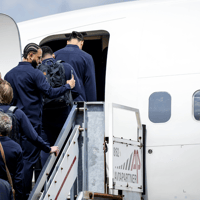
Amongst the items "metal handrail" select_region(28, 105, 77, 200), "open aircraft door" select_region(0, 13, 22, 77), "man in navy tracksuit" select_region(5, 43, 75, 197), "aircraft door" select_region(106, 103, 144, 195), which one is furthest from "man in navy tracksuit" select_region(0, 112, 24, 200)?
"open aircraft door" select_region(0, 13, 22, 77)

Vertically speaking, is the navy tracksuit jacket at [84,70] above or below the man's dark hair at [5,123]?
above

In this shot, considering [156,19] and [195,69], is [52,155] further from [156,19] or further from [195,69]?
[156,19]

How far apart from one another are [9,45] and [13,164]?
3144mm

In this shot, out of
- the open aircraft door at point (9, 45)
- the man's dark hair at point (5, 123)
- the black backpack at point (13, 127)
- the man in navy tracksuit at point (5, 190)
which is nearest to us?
the man in navy tracksuit at point (5, 190)

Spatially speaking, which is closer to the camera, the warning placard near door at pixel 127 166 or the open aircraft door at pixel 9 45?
the warning placard near door at pixel 127 166

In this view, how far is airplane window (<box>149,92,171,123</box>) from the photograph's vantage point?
4.60 meters

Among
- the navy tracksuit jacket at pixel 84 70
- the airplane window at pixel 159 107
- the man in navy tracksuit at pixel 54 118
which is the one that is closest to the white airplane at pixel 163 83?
the airplane window at pixel 159 107

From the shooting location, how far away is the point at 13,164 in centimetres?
300

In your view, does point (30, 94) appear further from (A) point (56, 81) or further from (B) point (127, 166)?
(B) point (127, 166)

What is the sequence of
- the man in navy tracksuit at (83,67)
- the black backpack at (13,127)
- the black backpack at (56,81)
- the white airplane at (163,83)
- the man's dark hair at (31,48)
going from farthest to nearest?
1. the man in navy tracksuit at (83,67)
2. the white airplane at (163,83)
3. the black backpack at (56,81)
4. the man's dark hair at (31,48)
5. the black backpack at (13,127)

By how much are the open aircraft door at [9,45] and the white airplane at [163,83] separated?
50 millimetres

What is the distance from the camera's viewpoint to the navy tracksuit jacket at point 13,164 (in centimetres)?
295

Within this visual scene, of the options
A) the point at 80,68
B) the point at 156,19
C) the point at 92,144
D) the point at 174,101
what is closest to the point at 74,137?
the point at 92,144

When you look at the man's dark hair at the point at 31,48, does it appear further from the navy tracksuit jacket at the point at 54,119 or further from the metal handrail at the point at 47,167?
the metal handrail at the point at 47,167
